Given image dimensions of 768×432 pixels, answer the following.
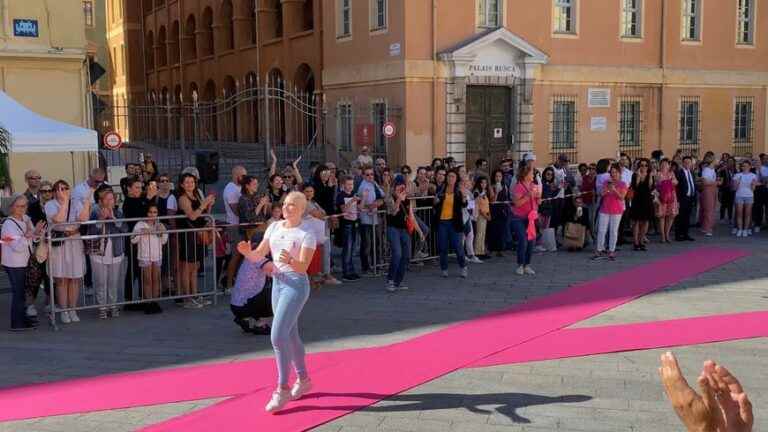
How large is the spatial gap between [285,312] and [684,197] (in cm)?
1168

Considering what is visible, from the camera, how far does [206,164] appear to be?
19609 mm

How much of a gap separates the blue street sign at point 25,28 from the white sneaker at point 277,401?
13.3 m

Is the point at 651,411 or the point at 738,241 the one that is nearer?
the point at 651,411

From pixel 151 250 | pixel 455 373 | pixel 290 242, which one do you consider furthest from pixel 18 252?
pixel 455 373

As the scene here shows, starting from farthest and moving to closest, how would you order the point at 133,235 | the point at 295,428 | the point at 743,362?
1. the point at 133,235
2. the point at 743,362
3. the point at 295,428

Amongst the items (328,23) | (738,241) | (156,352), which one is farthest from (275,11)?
(156,352)

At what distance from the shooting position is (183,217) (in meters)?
10.2

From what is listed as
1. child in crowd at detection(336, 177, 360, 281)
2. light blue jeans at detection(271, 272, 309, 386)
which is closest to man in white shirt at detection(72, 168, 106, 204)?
child in crowd at detection(336, 177, 360, 281)

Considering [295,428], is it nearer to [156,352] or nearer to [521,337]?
[156,352]

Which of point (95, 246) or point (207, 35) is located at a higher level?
point (207, 35)

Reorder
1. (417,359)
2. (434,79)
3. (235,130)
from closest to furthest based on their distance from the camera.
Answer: (417,359)
(434,79)
(235,130)

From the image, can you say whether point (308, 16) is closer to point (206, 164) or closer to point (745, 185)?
point (206, 164)

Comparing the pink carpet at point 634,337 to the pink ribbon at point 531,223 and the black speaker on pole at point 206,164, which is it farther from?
the black speaker on pole at point 206,164

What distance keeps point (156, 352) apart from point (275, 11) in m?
25.0
